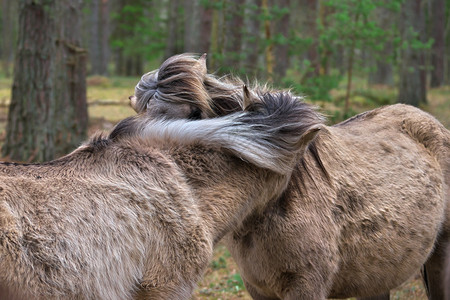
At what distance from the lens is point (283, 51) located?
20.6 metres

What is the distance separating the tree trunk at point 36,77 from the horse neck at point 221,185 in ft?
19.9

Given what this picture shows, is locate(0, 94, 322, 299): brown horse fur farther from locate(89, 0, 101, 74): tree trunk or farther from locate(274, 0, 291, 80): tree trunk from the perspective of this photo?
locate(89, 0, 101, 74): tree trunk

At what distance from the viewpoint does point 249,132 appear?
10.1 ft

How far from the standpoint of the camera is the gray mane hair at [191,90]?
3.53m

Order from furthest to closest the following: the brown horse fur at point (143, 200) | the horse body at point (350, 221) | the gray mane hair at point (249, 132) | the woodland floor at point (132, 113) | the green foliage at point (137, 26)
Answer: the green foliage at point (137, 26) → the woodland floor at point (132, 113) → the horse body at point (350, 221) → the gray mane hair at point (249, 132) → the brown horse fur at point (143, 200)

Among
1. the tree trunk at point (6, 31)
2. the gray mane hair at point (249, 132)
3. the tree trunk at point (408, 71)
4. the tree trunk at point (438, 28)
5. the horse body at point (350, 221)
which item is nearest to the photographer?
the gray mane hair at point (249, 132)

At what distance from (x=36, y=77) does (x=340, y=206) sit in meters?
6.33

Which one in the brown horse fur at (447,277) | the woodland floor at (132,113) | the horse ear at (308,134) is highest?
the horse ear at (308,134)

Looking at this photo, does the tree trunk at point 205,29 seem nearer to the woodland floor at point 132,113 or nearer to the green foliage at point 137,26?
the woodland floor at point 132,113

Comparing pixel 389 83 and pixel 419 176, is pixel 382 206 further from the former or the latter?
pixel 389 83

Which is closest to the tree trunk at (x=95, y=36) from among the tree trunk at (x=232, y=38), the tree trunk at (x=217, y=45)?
the tree trunk at (x=232, y=38)

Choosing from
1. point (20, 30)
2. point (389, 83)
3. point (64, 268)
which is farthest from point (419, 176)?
point (389, 83)

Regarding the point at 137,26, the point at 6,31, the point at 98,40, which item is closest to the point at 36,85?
the point at 137,26

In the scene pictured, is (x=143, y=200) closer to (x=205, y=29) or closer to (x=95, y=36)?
(x=205, y=29)
